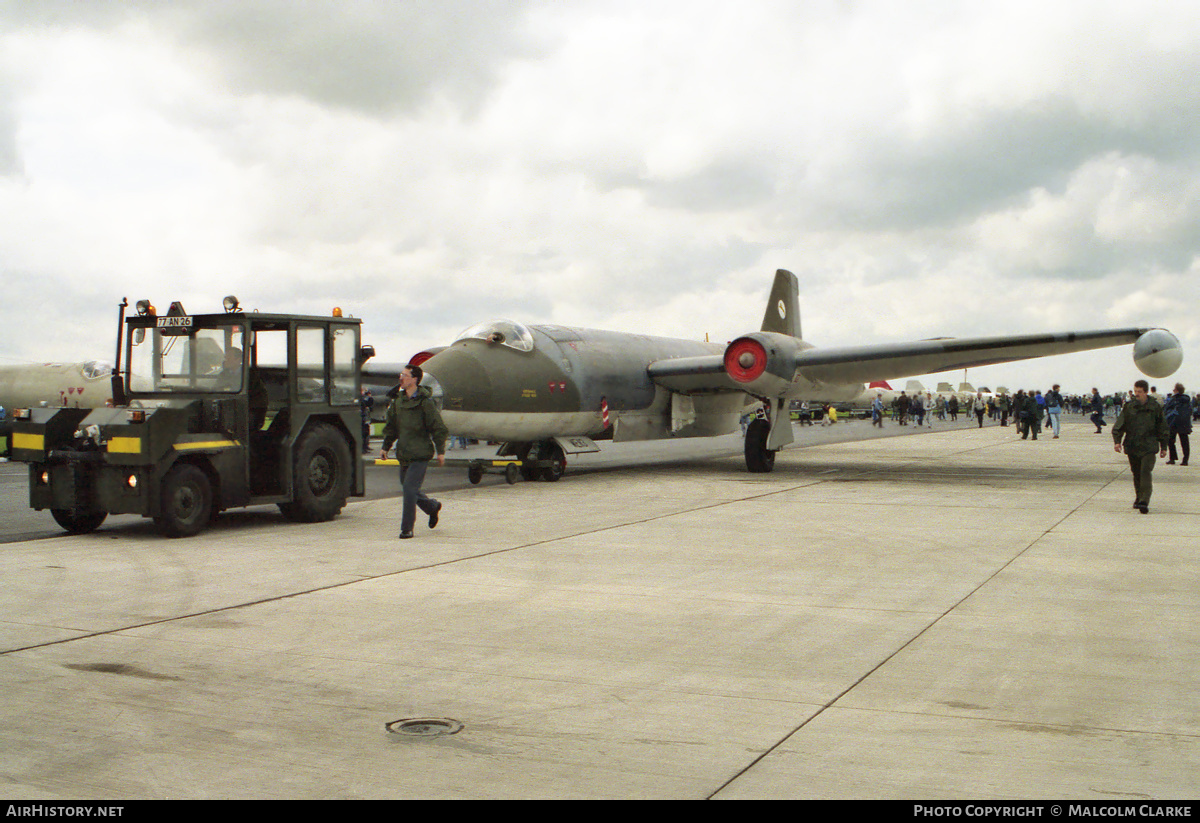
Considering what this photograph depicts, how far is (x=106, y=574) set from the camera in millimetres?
8094

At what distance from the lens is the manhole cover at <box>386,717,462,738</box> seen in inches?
166

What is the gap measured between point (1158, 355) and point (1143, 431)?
317 centimetres

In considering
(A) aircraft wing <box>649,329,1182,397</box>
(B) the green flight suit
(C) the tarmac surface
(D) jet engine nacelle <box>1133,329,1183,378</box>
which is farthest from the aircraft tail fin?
(C) the tarmac surface

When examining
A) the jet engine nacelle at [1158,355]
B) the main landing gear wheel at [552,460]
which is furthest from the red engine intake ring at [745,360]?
the jet engine nacelle at [1158,355]

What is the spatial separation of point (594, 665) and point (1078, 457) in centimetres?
2253

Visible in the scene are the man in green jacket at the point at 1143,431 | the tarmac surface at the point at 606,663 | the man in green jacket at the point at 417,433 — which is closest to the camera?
the tarmac surface at the point at 606,663

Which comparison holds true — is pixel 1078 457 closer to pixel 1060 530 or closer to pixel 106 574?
pixel 1060 530

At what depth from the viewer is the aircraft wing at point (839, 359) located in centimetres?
1708

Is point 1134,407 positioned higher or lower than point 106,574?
higher

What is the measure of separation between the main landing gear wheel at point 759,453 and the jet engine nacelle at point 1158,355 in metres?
6.67

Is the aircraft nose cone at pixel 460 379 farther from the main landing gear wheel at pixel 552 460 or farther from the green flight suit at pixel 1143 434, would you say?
the green flight suit at pixel 1143 434

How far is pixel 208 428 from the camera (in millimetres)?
10766
